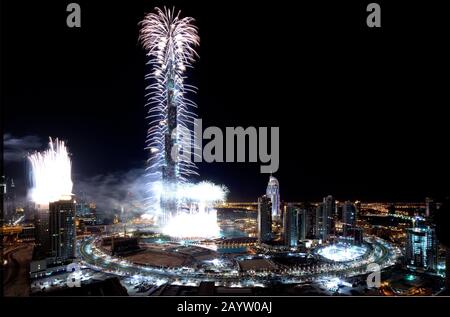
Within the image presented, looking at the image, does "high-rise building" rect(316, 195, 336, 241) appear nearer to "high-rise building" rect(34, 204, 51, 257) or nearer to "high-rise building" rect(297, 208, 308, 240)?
"high-rise building" rect(297, 208, 308, 240)

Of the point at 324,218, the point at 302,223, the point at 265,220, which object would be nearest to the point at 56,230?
the point at 265,220

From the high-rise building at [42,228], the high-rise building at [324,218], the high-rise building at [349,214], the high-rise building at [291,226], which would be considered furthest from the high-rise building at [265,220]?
the high-rise building at [42,228]

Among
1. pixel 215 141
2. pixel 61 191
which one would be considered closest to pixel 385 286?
pixel 215 141

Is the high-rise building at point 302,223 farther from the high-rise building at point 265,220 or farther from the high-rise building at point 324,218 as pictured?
the high-rise building at point 265,220

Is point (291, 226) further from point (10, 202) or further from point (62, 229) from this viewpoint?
point (10, 202)
